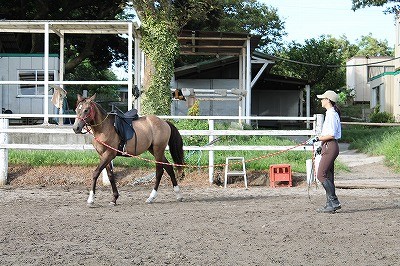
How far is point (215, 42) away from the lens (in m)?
24.9

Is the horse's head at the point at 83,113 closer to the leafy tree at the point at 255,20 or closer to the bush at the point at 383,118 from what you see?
the bush at the point at 383,118

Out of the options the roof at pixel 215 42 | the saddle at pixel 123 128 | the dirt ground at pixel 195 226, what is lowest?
the dirt ground at pixel 195 226

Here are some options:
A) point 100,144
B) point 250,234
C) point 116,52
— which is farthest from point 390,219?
point 116,52

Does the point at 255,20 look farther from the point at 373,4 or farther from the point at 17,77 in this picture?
the point at 17,77

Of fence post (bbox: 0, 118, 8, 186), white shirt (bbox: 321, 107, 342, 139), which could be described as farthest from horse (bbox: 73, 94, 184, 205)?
fence post (bbox: 0, 118, 8, 186)

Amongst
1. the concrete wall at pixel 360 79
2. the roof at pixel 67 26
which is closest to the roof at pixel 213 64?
the roof at pixel 67 26

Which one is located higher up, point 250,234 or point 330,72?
point 330,72

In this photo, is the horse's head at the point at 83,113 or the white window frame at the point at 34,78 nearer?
the horse's head at the point at 83,113

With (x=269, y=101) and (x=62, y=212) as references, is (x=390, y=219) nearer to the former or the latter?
(x=62, y=212)

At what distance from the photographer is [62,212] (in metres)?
10.3

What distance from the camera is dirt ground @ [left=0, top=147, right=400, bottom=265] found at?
693 centimetres

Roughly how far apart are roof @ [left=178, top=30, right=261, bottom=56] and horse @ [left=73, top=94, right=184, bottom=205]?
10815 mm

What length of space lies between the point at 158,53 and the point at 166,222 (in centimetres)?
1051

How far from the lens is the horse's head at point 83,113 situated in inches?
426
